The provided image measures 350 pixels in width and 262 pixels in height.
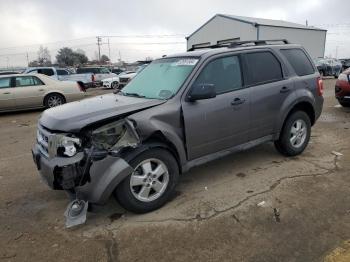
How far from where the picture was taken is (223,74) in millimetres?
4750

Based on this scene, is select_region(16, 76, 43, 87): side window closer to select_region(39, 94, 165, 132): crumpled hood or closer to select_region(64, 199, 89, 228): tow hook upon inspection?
select_region(39, 94, 165, 132): crumpled hood

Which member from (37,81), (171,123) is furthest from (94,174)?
(37,81)

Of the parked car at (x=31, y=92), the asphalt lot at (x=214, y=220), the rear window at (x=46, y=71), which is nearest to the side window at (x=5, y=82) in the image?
the parked car at (x=31, y=92)

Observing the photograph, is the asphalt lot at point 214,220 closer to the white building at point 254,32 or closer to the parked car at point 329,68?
the parked car at point 329,68

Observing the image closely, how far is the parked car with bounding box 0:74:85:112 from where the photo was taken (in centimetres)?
1277

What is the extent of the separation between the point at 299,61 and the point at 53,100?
10.1 metres

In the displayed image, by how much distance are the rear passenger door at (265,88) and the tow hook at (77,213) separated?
2608 millimetres

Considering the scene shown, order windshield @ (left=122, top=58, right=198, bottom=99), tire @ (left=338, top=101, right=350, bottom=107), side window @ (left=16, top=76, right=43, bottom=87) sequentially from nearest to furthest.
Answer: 1. windshield @ (left=122, top=58, right=198, bottom=99)
2. tire @ (left=338, top=101, right=350, bottom=107)
3. side window @ (left=16, top=76, right=43, bottom=87)

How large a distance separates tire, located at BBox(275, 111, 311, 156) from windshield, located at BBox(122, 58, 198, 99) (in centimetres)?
203

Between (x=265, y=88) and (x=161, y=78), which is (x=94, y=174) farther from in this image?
(x=265, y=88)

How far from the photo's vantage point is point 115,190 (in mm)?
3764

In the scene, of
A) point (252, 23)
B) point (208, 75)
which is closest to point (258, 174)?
A: point (208, 75)

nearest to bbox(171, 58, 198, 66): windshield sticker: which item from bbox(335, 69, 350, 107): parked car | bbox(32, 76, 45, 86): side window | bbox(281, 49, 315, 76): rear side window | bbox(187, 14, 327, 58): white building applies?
bbox(281, 49, 315, 76): rear side window

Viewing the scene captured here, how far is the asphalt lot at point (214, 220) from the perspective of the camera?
328 centimetres
